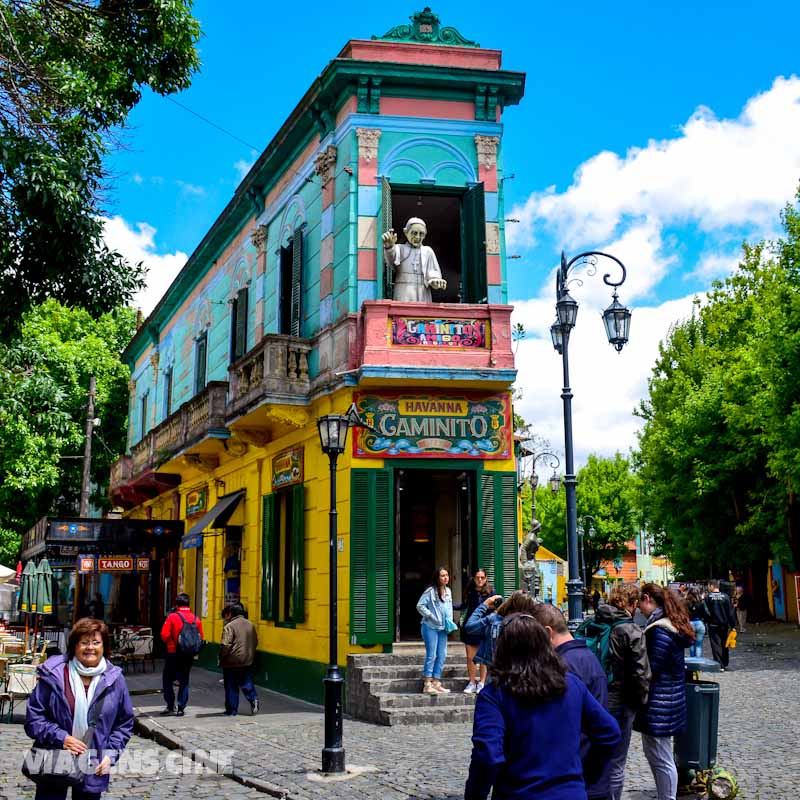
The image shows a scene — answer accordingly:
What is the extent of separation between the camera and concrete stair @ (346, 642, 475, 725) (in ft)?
38.6

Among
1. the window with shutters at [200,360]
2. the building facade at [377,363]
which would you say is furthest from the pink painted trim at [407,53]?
the window with shutters at [200,360]

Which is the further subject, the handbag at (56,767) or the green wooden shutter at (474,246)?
the green wooden shutter at (474,246)

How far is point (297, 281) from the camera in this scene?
53.5 feet

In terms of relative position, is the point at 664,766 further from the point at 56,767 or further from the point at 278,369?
Result: the point at 278,369

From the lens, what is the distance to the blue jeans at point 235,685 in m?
12.8

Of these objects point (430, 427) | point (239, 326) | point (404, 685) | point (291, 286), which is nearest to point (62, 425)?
point (239, 326)

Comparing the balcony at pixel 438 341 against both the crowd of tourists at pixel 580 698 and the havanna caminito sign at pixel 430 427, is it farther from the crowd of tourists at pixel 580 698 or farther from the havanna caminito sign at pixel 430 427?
the crowd of tourists at pixel 580 698

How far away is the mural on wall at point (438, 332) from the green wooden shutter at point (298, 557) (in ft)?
11.1

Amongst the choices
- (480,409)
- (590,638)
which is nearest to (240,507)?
(480,409)

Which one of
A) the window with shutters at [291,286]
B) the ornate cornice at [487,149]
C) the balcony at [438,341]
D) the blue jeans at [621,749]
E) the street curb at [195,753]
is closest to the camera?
the blue jeans at [621,749]

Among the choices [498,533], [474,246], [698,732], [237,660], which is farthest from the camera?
[474,246]

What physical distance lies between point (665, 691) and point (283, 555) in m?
10.4

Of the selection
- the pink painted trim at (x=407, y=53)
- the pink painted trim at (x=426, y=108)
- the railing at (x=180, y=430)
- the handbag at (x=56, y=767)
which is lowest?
the handbag at (x=56, y=767)

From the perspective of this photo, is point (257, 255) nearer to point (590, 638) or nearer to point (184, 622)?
point (184, 622)
